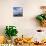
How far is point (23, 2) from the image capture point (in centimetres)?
314

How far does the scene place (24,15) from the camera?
3.16m

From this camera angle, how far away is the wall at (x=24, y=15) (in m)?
3.12

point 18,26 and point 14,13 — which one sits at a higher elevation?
point 14,13

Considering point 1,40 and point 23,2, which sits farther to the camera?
point 23,2

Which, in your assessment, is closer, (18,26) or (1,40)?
(1,40)

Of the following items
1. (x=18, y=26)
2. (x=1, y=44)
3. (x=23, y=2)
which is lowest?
(x=1, y=44)

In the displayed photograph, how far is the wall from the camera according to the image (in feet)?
10.3

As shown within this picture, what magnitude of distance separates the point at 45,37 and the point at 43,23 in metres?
0.28

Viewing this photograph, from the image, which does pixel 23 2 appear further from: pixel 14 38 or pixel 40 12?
pixel 14 38

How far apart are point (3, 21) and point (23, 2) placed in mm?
503

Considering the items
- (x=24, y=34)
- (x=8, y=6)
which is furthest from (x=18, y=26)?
(x=8, y=6)

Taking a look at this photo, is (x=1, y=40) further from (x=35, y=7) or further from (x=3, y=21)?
(x=35, y=7)

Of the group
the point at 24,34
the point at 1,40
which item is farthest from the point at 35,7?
the point at 1,40

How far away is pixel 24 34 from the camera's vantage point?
317 centimetres
